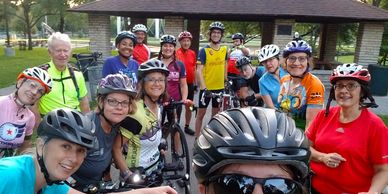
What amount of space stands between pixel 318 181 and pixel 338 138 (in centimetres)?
42

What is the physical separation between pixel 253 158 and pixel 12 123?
2712 mm

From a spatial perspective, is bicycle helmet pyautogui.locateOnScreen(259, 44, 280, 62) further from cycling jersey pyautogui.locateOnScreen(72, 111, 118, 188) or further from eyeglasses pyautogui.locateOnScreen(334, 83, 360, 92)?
cycling jersey pyautogui.locateOnScreen(72, 111, 118, 188)

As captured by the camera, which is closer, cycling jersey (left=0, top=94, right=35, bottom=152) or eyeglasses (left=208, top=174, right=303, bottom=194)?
eyeglasses (left=208, top=174, right=303, bottom=194)

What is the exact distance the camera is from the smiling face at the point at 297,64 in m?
3.27

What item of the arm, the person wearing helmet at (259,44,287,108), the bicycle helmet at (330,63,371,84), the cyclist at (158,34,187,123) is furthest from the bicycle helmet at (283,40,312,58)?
the cyclist at (158,34,187,123)

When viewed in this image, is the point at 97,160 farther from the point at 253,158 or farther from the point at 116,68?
the point at 116,68

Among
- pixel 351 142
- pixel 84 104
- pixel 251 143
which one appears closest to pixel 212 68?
pixel 84 104

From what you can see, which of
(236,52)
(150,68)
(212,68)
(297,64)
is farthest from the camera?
(236,52)

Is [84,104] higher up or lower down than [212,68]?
lower down

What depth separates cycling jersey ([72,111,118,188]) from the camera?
2.88 metres

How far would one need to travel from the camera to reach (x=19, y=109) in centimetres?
335

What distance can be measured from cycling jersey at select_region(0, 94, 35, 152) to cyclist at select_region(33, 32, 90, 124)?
31 cm

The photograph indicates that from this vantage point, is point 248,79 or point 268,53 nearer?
point 268,53

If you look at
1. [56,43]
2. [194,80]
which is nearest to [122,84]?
[56,43]
